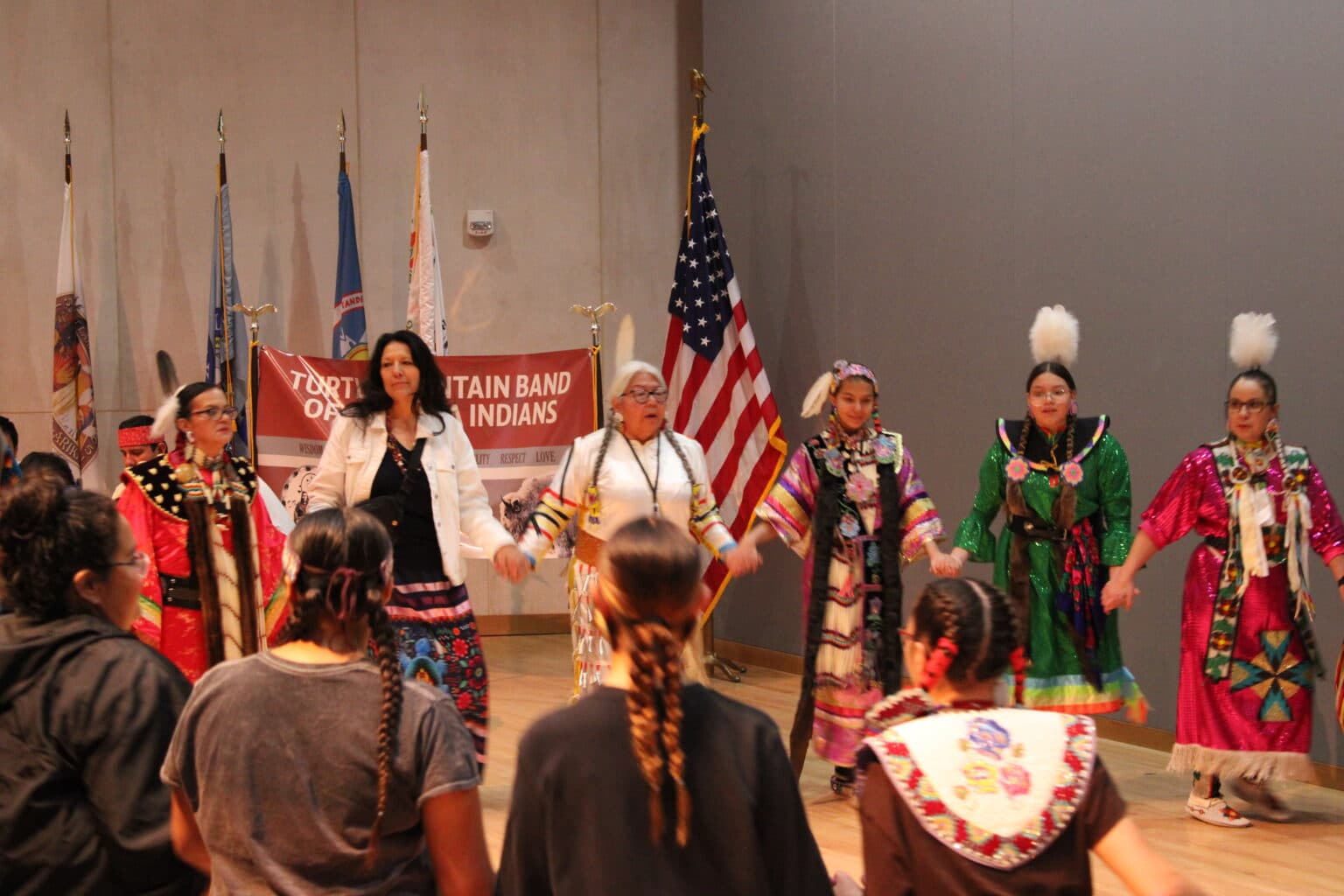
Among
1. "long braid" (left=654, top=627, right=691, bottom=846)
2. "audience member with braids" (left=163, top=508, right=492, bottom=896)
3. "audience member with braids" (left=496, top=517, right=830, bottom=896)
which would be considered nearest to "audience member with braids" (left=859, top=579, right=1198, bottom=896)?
"audience member with braids" (left=496, top=517, right=830, bottom=896)

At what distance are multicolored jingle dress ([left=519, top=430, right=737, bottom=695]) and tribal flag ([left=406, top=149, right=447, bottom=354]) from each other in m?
2.56

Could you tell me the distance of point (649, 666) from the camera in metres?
1.67

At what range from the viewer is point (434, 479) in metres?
4.23

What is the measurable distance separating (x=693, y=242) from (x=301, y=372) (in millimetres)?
2007

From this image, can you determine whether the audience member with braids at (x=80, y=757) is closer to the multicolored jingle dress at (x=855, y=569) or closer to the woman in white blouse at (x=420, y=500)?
the woman in white blouse at (x=420, y=500)

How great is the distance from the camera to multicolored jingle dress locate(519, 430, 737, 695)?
4.68 m

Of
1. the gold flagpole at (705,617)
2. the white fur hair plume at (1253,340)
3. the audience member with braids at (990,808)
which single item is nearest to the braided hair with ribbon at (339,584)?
the audience member with braids at (990,808)

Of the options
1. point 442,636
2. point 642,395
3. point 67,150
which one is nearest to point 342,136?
point 67,150

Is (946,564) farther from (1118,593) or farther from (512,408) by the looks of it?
(512,408)

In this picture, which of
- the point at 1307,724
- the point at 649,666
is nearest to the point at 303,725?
the point at 649,666

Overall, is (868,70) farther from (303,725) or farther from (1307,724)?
(303,725)

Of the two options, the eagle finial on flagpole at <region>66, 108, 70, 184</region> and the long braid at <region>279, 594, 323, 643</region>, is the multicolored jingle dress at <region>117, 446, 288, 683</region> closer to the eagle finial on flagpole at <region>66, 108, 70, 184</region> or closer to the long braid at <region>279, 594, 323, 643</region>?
the long braid at <region>279, 594, 323, 643</region>

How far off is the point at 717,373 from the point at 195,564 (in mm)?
3204

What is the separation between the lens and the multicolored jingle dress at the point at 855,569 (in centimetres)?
455
